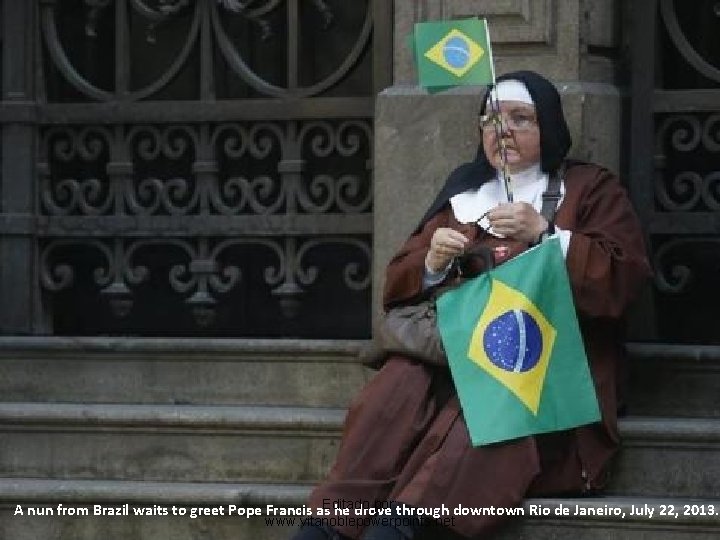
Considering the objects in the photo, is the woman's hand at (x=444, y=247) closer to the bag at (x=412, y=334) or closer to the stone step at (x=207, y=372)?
the bag at (x=412, y=334)

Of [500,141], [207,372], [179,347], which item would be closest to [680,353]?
[500,141]

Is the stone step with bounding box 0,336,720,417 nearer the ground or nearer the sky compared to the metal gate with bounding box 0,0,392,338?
nearer the ground

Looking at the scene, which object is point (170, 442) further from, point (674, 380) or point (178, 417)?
point (674, 380)

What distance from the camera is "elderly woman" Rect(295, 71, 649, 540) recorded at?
596 cm

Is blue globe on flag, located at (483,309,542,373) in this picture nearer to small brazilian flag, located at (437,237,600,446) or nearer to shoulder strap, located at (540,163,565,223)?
small brazilian flag, located at (437,237,600,446)

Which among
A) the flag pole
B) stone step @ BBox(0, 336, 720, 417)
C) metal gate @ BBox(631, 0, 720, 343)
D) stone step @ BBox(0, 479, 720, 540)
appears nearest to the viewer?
the flag pole

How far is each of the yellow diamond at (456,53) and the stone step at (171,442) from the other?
4.34ft

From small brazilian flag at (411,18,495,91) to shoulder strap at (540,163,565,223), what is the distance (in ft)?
1.49

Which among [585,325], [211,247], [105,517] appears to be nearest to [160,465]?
[105,517]

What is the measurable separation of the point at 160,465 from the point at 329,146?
4.66 ft

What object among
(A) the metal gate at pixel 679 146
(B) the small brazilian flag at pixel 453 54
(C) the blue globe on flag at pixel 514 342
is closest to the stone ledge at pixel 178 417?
(C) the blue globe on flag at pixel 514 342

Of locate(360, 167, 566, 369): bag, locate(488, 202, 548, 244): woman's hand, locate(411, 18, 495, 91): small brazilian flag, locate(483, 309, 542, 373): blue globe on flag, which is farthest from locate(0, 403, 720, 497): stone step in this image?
locate(411, 18, 495, 91): small brazilian flag

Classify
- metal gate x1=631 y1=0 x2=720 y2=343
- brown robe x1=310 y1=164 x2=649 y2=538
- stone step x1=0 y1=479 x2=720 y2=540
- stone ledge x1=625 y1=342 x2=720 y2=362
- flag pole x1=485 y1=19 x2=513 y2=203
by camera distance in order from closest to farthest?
brown robe x1=310 y1=164 x2=649 y2=538, flag pole x1=485 y1=19 x2=513 y2=203, stone step x1=0 y1=479 x2=720 y2=540, stone ledge x1=625 y1=342 x2=720 y2=362, metal gate x1=631 y1=0 x2=720 y2=343

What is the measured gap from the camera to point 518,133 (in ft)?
21.0
